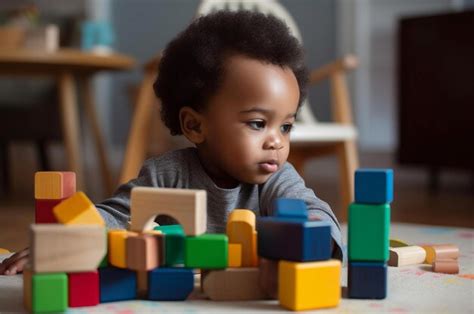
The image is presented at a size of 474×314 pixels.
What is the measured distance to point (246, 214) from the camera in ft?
2.88

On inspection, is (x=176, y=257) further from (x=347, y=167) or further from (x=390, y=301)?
(x=347, y=167)

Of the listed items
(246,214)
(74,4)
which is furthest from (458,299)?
(74,4)

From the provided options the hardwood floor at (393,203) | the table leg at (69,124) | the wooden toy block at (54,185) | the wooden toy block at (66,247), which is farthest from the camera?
the table leg at (69,124)

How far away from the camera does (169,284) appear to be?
0.84m

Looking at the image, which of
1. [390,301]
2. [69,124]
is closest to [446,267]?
[390,301]

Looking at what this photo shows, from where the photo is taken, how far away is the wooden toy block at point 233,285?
84 cm

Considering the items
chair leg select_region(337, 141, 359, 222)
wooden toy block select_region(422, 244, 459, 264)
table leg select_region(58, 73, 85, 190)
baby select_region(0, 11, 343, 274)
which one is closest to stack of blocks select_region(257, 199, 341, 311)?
baby select_region(0, 11, 343, 274)

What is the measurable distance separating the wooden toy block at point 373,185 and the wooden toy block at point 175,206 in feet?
0.57

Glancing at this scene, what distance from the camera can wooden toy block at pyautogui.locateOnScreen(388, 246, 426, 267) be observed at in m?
1.07

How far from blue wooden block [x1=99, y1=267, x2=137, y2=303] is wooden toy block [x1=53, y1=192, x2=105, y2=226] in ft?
0.24

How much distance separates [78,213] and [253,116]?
0.27 meters

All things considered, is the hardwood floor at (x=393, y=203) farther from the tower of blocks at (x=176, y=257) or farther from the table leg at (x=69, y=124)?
the tower of blocks at (x=176, y=257)

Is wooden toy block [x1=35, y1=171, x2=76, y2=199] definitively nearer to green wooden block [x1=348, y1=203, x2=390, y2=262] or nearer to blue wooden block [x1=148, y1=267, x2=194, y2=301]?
blue wooden block [x1=148, y1=267, x2=194, y2=301]

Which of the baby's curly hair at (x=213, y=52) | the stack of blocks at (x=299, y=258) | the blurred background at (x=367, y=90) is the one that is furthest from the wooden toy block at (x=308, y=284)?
the blurred background at (x=367, y=90)
